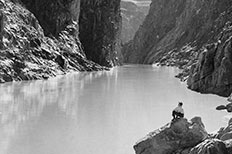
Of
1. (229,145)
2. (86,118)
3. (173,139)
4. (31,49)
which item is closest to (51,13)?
(31,49)

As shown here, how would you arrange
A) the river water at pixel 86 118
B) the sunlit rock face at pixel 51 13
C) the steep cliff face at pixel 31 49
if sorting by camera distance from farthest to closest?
the sunlit rock face at pixel 51 13 < the steep cliff face at pixel 31 49 < the river water at pixel 86 118

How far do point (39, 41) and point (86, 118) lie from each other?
53689mm

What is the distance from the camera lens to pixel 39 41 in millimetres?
78438

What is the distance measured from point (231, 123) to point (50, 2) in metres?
89.2

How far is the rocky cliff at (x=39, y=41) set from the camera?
64056 millimetres

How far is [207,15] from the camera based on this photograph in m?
170

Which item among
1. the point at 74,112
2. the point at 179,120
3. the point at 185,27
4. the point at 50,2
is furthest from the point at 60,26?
the point at 185,27

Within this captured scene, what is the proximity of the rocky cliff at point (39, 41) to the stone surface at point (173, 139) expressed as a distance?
146 ft

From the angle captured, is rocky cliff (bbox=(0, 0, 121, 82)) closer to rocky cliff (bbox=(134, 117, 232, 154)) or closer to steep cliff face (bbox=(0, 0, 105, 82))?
steep cliff face (bbox=(0, 0, 105, 82))

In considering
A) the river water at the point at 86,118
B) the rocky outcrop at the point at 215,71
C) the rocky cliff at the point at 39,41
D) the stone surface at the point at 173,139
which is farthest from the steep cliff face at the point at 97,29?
the stone surface at the point at 173,139

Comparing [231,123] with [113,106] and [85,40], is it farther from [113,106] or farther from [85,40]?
[85,40]

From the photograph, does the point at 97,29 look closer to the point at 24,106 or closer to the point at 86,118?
the point at 24,106

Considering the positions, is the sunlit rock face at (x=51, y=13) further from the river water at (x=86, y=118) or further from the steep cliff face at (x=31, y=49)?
the river water at (x=86, y=118)

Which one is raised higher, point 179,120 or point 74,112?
point 179,120
